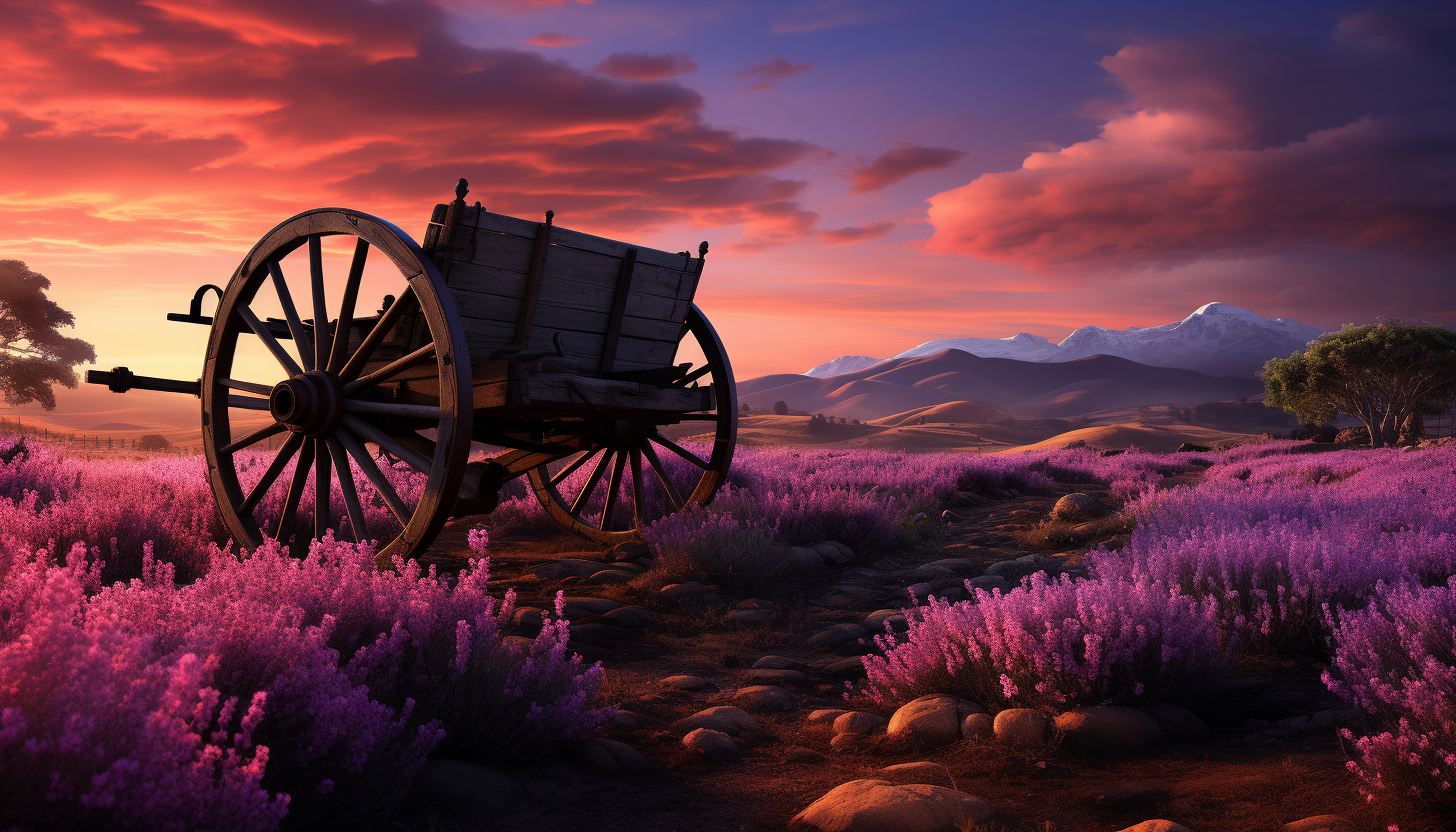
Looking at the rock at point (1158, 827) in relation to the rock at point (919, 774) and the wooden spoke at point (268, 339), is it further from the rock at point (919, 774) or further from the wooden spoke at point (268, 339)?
the wooden spoke at point (268, 339)

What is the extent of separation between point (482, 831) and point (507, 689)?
1.52 feet

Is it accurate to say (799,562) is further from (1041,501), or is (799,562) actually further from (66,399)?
(66,399)

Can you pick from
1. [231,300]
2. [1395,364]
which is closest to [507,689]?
[231,300]

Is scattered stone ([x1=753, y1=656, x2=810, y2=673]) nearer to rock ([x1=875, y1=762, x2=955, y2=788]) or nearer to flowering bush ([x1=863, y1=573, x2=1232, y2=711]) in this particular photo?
flowering bush ([x1=863, y1=573, x2=1232, y2=711])

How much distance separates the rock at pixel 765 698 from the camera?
361 cm

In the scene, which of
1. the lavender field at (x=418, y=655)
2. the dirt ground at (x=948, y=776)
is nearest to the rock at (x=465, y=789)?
the dirt ground at (x=948, y=776)

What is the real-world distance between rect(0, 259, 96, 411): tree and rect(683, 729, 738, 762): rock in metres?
43.5

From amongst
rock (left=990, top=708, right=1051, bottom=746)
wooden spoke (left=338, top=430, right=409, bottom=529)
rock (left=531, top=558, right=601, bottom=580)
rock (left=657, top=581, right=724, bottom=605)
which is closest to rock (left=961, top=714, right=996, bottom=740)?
rock (left=990, top=708, right=1051, bottom=746)

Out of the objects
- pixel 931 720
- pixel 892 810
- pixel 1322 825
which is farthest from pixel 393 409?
pixel 1322 825

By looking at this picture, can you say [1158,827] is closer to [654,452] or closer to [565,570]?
[565,570]

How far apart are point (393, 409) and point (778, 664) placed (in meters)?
2.55

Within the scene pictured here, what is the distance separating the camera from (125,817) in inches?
63.3

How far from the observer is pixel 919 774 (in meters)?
2.71

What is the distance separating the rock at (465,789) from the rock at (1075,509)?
8316mm
